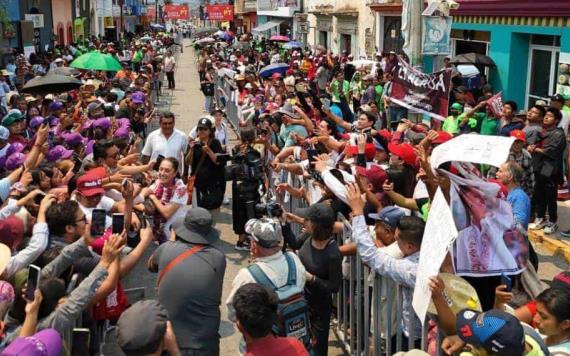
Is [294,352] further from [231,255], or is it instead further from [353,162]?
[231,255]

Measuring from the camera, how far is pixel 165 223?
6.56 metres

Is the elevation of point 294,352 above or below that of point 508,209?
below

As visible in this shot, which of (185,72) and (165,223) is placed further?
(185,72)

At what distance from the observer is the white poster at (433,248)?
3395mm

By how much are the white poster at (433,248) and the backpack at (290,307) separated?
0.82 m

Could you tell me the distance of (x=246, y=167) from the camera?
25.6 feet

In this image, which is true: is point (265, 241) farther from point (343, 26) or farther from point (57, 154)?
point (343, 26)

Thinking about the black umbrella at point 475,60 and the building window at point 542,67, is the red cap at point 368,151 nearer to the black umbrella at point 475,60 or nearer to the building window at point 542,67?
the building window at point 542,67

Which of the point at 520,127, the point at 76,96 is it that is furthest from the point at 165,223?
the point at 76,96

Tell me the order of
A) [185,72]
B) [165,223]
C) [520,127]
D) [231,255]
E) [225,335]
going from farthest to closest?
[185,72]
[520,127]
[231,255]
[165,223]
[225,335]

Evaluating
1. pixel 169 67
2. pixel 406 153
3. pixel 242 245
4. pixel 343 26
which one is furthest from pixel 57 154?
pixel 343 26

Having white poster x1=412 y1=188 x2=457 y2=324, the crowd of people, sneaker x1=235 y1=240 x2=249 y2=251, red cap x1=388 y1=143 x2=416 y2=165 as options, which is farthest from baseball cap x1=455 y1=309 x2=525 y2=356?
sneaker x1=235 y1=240 x2=249 y2=251

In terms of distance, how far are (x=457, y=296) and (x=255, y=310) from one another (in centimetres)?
114

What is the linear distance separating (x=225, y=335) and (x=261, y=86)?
11.3 metres
